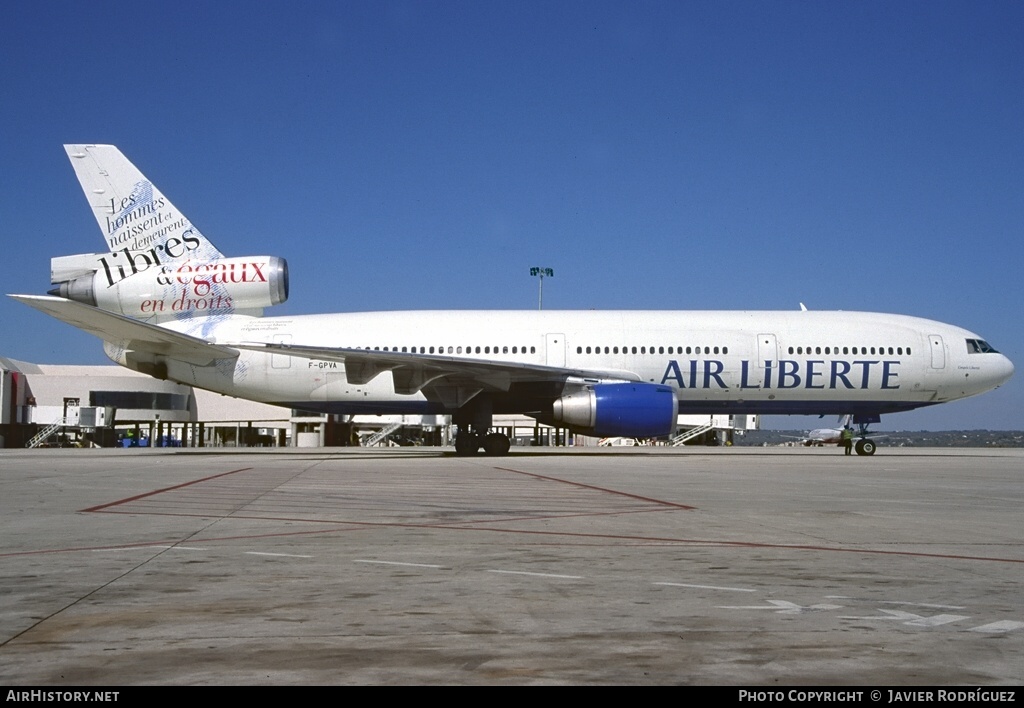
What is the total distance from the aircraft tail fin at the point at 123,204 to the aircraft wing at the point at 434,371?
434cm

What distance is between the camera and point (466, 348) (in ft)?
93.4

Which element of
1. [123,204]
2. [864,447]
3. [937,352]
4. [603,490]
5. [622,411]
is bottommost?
[603,490]

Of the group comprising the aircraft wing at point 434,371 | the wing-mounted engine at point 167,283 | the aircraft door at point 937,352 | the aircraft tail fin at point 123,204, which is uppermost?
the aircraft tail fin at point 123,204

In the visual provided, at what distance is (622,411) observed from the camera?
83.6 ft

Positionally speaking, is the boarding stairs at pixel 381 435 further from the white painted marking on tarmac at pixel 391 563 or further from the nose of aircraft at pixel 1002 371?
the white painted marking on tarmac at pixel 391 563

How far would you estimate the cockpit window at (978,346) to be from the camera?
29047 millimetres

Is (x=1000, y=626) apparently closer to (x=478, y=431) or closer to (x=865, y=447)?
(x=478, y=431)

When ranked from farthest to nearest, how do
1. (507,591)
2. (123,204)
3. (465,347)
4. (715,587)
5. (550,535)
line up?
(465,347) → (123,204) → (550,535) → (715,587) → (507,591)

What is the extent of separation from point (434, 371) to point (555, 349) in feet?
13.3

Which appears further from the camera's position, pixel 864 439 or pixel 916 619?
pixel 864 439

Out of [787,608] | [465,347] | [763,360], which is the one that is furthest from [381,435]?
[787,608]

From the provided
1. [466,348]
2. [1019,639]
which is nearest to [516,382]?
[466,348]

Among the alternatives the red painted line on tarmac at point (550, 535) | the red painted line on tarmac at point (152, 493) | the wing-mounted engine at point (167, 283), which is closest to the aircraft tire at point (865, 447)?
the wing-mounted engine at point (167, 283)
